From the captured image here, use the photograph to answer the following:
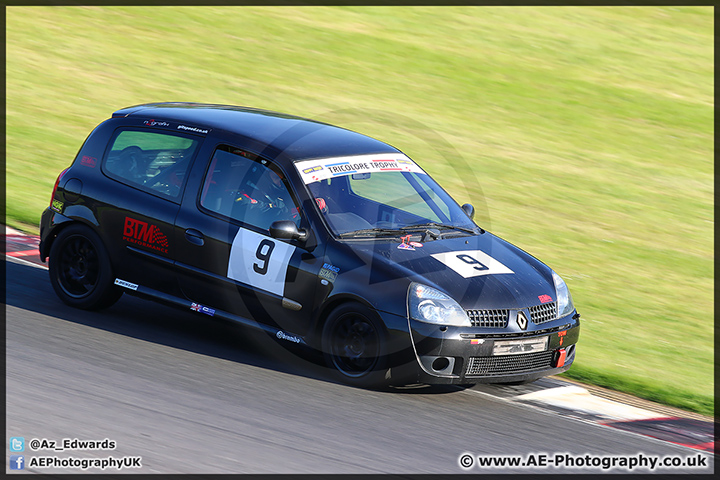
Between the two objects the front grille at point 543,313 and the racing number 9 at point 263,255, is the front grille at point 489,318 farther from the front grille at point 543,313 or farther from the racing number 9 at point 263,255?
the racing number 9 at point 263,255

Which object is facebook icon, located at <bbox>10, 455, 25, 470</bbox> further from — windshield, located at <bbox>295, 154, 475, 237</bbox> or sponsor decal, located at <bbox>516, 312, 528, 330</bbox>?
sponsor decal, located at <bbox>516, 312, 528, 330</bbox>

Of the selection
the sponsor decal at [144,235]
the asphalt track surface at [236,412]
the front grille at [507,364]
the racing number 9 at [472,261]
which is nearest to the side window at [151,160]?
the sponsor decal at [144,235]

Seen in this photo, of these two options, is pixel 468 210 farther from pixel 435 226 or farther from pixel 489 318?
pixel 489 318

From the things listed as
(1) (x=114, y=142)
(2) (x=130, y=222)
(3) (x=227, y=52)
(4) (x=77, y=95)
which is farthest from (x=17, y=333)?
(3) (x=227, y=52)

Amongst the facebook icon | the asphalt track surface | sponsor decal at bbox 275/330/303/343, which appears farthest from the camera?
sponsor decal at bbox 275/330/303/343

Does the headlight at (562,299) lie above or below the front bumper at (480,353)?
above

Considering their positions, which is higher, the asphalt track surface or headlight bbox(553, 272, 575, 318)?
headlight bbox(553, 272, 575, 318)

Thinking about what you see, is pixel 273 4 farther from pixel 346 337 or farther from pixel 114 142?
pixel 346 337

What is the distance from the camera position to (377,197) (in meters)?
7.35

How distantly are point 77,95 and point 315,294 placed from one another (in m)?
10.6

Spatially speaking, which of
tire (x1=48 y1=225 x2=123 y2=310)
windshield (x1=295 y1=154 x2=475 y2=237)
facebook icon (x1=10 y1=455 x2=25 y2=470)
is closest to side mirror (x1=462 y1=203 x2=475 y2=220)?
windshield (x1=295 y1=154 x2=475 y2=237)

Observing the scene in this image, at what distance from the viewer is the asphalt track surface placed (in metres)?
5.04

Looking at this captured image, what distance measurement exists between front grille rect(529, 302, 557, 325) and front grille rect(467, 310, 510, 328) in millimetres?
259

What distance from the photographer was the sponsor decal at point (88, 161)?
24.2ft
